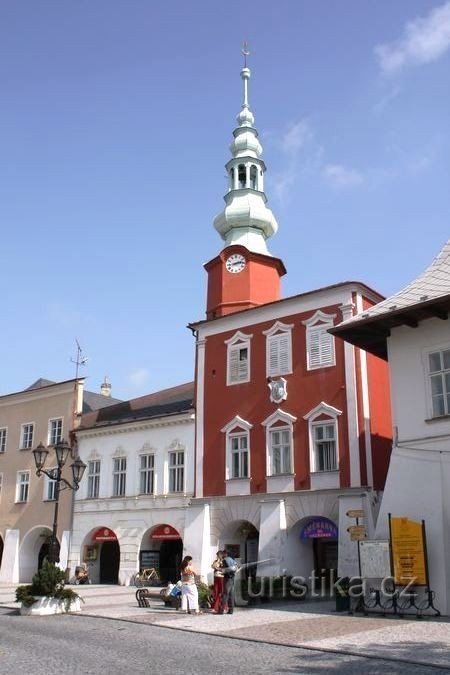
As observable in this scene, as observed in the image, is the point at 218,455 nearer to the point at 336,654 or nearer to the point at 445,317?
the point at 445,317

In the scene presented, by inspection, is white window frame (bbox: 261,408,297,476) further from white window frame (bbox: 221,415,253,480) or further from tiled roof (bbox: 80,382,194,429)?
tiled roof (bbox: 80,382,194,429)

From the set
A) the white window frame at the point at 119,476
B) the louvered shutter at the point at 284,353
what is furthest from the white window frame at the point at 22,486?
the louvered shutter at the point at 284,353

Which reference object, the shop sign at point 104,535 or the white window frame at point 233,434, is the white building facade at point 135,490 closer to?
the shop sign at point 104,535

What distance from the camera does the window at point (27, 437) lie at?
124ft

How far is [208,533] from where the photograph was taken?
86.8ft

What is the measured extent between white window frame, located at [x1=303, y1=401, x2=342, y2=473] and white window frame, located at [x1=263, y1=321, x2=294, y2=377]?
6.33 feet

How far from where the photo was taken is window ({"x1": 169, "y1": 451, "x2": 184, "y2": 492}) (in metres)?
30.7

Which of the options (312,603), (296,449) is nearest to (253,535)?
(296,449)

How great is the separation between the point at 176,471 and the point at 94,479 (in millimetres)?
5324

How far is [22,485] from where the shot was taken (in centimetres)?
3738

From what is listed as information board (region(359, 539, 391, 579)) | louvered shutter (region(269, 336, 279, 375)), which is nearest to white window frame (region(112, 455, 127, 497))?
louvered shutter (region(269, 336, 279, 375))

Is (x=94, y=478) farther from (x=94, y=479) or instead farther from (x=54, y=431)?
(x=54, y=431)

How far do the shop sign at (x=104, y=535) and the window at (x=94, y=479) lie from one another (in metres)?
1.65

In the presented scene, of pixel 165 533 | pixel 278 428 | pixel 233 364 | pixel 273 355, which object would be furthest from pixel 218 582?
pixel 165 533
